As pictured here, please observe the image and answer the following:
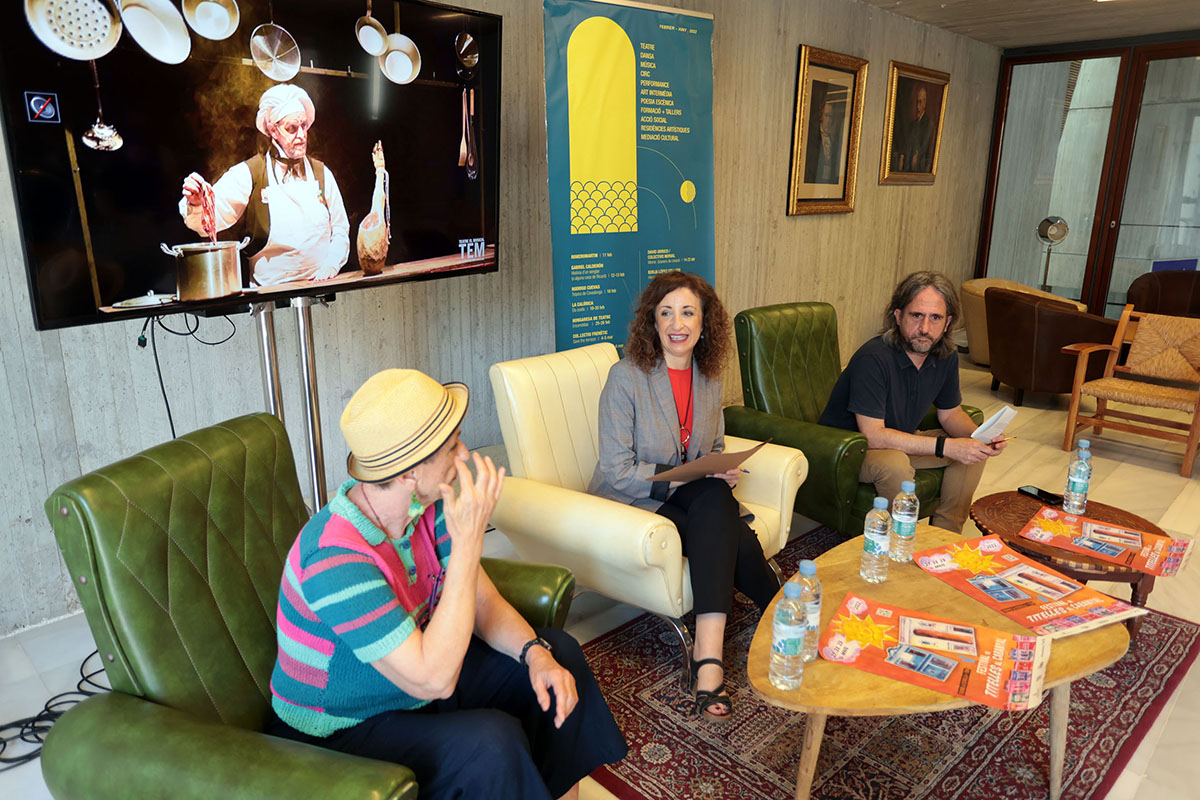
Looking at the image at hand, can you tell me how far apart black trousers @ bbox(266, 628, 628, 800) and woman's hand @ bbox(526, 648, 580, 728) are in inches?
1.8

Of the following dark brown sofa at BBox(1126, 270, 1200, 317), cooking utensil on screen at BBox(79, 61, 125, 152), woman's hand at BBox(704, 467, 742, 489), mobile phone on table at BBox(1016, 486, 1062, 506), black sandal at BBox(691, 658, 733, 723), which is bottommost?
black sandal at BBox(691, 658, 733, 723)

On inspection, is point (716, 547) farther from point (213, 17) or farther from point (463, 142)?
point (213, 17)

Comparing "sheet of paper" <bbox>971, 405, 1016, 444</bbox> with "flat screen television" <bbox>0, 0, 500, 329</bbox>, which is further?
"sheet of paper" <bbox>971, 405, 1016, 444</bbox>

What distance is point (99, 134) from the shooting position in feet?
5.88

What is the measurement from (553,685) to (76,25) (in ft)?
5.56

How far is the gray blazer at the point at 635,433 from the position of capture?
243cm

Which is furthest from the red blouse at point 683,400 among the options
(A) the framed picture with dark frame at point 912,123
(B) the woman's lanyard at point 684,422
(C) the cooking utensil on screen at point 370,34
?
(A) the framed picture with dark frame at point 912,123

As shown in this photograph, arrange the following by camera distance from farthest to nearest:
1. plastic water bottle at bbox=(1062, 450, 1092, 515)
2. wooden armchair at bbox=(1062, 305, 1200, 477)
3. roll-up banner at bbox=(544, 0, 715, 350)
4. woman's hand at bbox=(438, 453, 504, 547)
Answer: wooden armchair at bbox=(1062, 305, 1200, 477)
roll-up banner at bbox=(544, 0, 715, 350)
plastic water bottle at bbox=(1062, 450, 1092, 515)
woman's hand at bbox=(438, 453, 504, 547)

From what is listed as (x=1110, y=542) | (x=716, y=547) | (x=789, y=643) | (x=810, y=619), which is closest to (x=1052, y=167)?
(x=1110, y=542)

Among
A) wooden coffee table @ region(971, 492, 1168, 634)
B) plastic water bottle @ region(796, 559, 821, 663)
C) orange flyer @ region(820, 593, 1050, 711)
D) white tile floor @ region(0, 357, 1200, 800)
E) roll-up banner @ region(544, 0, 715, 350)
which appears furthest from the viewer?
roll-up banner @ region(544, 0, 715, 350)

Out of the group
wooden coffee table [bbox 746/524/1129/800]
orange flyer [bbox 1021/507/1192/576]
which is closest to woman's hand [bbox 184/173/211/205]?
wooden coffee table [bbox 746/524/1129/800]

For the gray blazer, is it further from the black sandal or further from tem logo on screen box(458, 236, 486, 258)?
tem logo on screen box(458, 236, 486, 258)

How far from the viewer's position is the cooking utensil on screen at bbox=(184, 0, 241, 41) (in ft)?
6.16

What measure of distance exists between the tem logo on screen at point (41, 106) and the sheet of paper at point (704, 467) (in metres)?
1.67
